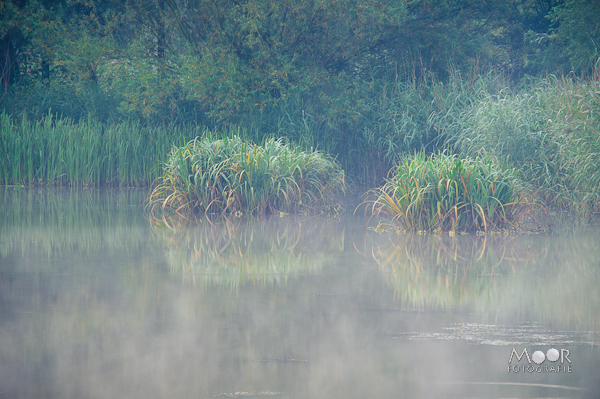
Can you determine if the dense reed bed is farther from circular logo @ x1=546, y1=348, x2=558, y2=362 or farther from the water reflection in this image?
circular logo @ x1=546, y1=348, x2=558, y2=362

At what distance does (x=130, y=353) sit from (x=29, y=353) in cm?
52

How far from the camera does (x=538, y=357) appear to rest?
3.24m

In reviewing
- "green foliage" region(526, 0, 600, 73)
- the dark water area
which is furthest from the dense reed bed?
"green foliage" region(526, 0, 600, 73)

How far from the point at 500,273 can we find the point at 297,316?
2042 millimetres

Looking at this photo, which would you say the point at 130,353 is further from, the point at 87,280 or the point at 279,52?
the point at 279,52

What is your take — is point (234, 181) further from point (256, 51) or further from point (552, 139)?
point (256, 51)

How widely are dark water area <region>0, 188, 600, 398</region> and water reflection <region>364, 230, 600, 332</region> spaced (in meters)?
0.02

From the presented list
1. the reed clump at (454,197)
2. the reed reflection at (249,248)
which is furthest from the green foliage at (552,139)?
the reed reflection at (249,248)

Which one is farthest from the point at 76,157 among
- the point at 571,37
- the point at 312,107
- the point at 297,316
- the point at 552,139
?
the point at 571,37

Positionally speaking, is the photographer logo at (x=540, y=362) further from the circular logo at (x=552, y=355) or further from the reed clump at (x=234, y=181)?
the reed clump at (x=234, y=181)

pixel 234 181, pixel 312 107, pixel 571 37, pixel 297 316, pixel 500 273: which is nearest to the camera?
pixel 297 316

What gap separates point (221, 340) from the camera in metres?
3.43

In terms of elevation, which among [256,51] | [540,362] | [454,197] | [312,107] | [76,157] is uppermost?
[256,51]

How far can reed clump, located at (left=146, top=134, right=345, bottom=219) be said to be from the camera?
8.41 meters
